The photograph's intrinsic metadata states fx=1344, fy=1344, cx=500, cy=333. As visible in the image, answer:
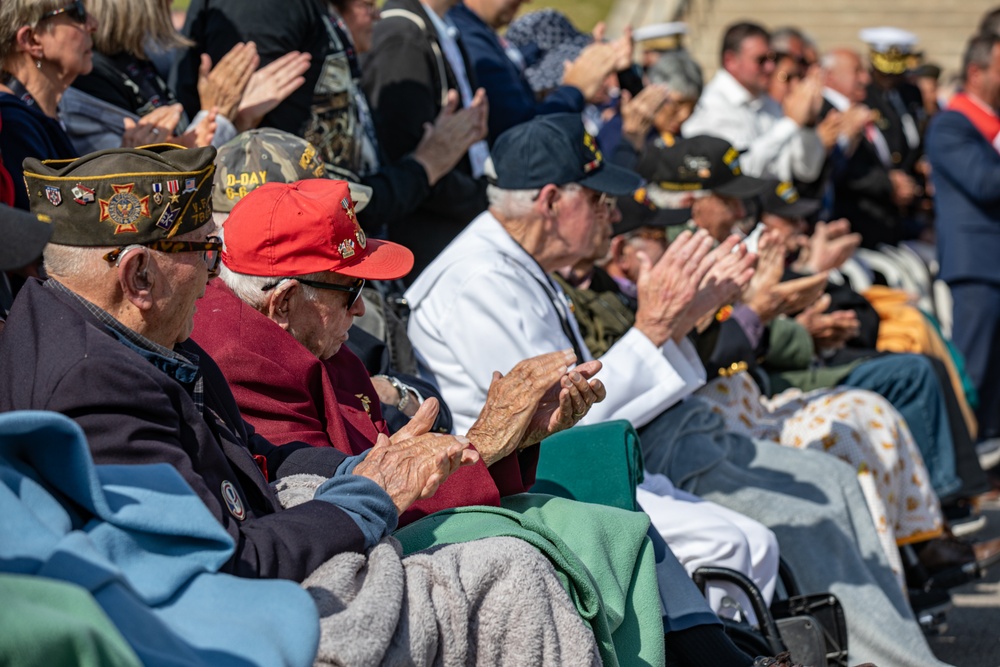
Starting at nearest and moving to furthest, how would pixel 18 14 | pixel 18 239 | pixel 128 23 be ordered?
pixel 18 239 < pixel 18 14 < pixel 128 23

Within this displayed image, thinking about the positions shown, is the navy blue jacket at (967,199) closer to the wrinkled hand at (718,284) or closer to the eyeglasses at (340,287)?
the wrinkled hand at (718,284)

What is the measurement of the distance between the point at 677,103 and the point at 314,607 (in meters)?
6.58

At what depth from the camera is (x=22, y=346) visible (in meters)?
2.52

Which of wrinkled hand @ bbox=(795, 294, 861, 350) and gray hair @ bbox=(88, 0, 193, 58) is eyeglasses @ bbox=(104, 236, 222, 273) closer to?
gray hair @ bbox=(88, 0, 193, 58)

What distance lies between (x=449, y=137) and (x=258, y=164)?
152 cm

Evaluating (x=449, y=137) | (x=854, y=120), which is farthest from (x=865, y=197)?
(x=449, y=137)

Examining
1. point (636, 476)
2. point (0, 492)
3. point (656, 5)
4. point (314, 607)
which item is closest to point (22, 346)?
point (0, 492)

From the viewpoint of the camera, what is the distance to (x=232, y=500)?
2.67 meters

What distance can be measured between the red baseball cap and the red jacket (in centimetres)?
12

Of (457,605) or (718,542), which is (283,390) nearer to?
(457,605)

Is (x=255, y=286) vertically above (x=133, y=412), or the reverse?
(x=133, y=412)

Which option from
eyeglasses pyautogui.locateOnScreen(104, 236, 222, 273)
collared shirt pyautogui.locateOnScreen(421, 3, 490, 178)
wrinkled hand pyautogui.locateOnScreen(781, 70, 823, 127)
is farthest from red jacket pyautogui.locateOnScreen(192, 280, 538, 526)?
wrinkled hand pyautogui.locateOnScreen(781, 70, 823, 127)

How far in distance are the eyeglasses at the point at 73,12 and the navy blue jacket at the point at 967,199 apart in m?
6.09

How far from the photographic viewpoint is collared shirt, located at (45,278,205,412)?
2652mm
